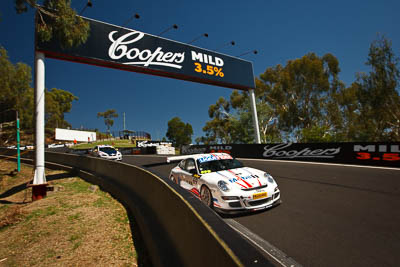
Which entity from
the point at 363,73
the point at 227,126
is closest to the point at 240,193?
the point at 363,73

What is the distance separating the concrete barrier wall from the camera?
158cm

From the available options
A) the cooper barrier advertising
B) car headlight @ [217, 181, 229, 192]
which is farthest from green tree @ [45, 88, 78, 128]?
car headlight @ [217, 181, 229, 192]

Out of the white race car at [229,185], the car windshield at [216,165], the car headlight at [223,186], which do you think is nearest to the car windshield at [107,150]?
the white race car at [229,185]

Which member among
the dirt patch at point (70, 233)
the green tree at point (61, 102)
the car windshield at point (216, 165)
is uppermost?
the green tree at point (61, 102)

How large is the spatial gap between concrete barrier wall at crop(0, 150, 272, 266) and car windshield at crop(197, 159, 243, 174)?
1533 mm

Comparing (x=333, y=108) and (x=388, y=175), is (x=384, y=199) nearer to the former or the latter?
(x=388, y=175)

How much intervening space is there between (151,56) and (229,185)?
1333cm

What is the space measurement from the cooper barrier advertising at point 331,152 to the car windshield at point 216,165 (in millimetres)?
8538

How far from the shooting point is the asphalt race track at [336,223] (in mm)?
3111

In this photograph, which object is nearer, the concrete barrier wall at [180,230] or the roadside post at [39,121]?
the concrete barrier wall at [180,230]

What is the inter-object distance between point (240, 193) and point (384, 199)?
374 centimetres

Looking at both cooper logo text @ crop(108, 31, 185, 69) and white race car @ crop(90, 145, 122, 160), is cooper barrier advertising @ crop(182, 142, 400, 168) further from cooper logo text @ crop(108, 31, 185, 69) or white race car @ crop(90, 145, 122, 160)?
white race car @ crop(90, 145, 122, 160)

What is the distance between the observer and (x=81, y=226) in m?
5.57

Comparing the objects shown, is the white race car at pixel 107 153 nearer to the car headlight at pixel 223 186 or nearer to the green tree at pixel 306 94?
the car headlight at pixel 223 186
